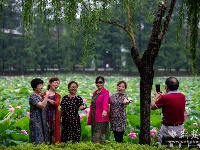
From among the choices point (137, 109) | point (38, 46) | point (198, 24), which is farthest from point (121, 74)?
point (198, 24)

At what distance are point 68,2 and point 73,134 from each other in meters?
1.51

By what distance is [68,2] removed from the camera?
317cm

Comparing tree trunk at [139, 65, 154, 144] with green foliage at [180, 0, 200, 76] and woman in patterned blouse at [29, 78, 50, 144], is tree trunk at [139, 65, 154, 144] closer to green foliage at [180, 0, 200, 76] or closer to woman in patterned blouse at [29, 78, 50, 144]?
green foliage at [180, 0, 200, 76]

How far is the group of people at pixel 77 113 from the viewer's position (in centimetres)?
315

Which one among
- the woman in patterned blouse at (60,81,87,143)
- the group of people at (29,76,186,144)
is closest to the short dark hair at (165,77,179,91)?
the group of people at (29,76,186,144)

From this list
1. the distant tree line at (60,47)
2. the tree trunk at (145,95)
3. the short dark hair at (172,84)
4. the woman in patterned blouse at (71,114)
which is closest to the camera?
the short dark hair at (172,84)

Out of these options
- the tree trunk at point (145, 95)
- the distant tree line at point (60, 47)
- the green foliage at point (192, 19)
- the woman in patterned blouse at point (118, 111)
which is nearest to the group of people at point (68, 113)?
the woman in patterned blouse at point (118, 111)

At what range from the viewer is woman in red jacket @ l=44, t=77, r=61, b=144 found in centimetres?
372

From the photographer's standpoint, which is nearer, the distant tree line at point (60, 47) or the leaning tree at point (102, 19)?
the leaning tree at point (102, 19)

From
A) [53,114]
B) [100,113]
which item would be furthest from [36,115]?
[100,113]

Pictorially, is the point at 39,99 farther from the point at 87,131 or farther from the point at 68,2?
the point at 87,131

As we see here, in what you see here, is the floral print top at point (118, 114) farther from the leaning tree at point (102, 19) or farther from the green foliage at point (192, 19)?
the green foliage at point (192, 19)

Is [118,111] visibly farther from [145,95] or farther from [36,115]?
[36,115]

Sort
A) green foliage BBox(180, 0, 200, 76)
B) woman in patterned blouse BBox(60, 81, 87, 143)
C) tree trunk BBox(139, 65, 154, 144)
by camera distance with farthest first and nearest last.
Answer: woman in patterned blouse BBox(60, 81, 87, 143) < green foliage BBox(180, 0, 200, 76) < tree trunk BBox(139, 65, 154, 144)
